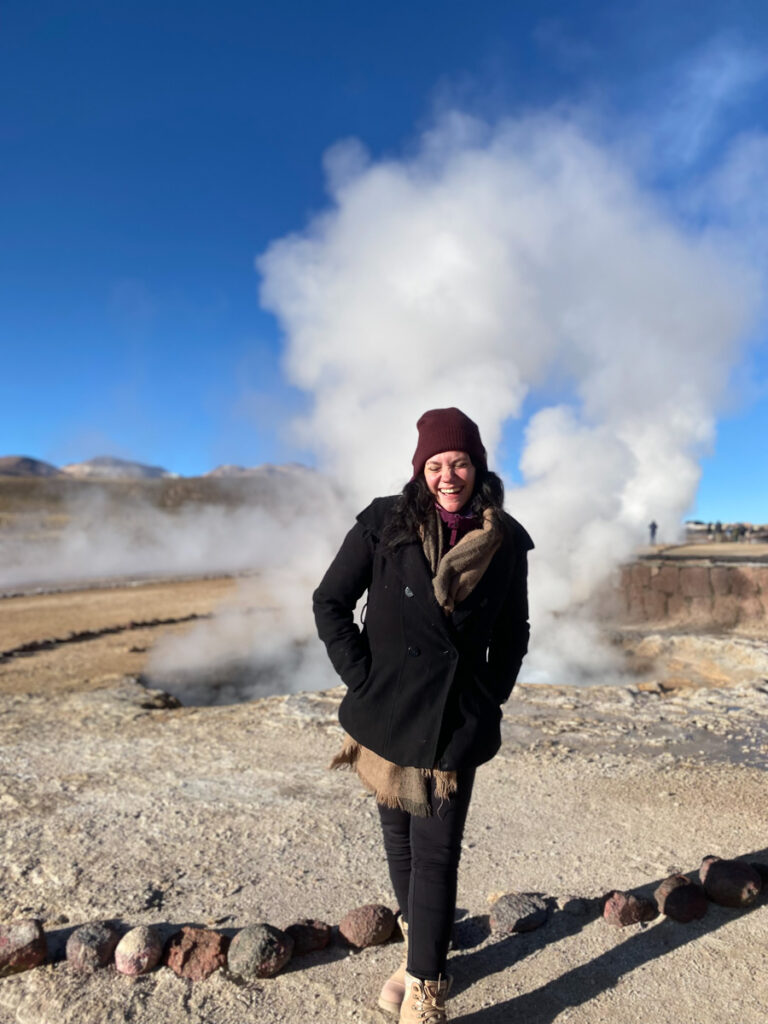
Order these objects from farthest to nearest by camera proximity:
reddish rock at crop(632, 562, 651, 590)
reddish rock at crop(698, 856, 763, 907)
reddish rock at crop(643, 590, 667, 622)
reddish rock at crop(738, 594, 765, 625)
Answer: reddish rock at crop(632, 562, 651, 590), reddish rock at crop(643, 590, 667, 622), reddish rock at crop(738, 594, 765, 625), reddish rock at crop(698, 856, 763, 907)

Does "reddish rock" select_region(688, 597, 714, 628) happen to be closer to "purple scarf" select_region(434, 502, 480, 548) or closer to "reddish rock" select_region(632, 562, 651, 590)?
"reddish rock" select_region(632, 562, 651, 590)

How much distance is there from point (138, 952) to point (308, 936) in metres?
0.56

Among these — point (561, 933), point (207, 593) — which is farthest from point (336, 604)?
point (207, 593)

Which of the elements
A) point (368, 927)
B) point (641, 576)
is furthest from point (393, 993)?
point (641, 576)

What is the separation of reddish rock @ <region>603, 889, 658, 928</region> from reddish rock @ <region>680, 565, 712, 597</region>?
343 inches

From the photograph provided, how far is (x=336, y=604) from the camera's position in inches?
85.8

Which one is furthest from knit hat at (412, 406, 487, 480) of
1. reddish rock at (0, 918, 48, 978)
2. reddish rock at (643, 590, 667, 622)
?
reddish rock at (643, 590, 667, 622)

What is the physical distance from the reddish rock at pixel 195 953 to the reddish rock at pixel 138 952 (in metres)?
0.05

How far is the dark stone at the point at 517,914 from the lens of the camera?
8.86 ft

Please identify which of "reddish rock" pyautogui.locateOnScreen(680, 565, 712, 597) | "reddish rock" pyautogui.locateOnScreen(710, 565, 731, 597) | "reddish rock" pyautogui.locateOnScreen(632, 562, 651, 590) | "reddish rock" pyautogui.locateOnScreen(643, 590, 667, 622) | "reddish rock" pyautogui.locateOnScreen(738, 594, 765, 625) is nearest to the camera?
"reddish rock" pyautogui.locateOnScreen(738, 594, 765, 625)

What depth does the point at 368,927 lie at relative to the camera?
2613mm

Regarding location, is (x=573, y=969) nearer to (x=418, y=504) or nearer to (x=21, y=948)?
(x=418, y=504)

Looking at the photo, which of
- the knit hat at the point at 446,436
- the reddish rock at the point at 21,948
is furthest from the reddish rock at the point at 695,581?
the reddish rock at the point at 21,948

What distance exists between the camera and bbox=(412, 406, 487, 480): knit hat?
84.1 inches
